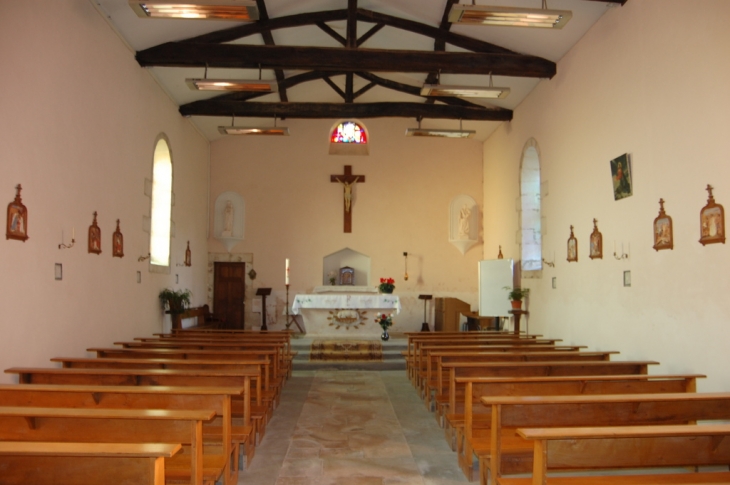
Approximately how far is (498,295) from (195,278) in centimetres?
603

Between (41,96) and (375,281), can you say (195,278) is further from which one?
(41,96)

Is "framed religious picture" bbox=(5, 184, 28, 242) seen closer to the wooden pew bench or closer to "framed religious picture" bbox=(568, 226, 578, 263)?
the wooden pew bench

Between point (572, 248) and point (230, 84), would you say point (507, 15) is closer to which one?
point (572, 248)

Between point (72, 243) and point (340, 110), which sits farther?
point (340, 110)

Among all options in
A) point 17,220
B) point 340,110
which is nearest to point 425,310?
point 340,110

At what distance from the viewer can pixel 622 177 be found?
23.4 ft

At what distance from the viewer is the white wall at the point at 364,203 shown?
45.7ft

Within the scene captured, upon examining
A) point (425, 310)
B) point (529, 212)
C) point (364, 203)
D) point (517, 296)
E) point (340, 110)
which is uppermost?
point (340, 110)

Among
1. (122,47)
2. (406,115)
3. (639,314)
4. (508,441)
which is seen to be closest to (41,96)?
(122,47)

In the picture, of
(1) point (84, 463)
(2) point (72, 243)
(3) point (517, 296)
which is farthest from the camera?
(3) point (517, 296)

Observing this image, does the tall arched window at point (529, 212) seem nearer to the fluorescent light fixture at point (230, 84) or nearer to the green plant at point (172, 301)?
the fluorescent light fixture at point (230, 84)

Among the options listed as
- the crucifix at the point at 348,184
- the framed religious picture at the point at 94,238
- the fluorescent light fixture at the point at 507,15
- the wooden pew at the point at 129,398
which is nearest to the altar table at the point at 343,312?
the crucifix at the point at 348,184

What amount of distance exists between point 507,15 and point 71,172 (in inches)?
191

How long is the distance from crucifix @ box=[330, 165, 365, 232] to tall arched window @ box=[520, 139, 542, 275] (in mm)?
4167
